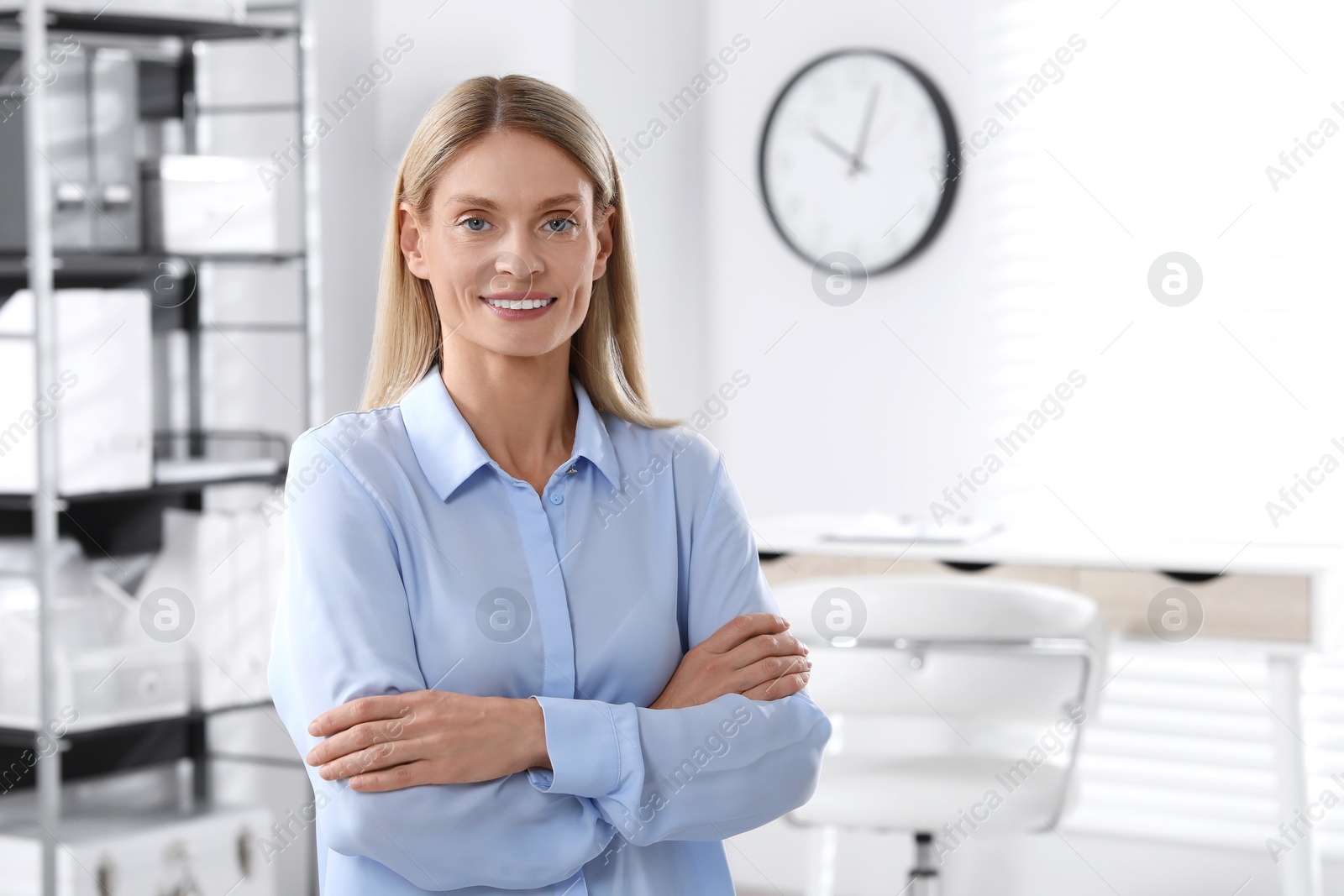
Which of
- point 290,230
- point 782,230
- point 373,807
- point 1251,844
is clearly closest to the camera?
point 373,807

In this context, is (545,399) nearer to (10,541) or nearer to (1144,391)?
(10,541)

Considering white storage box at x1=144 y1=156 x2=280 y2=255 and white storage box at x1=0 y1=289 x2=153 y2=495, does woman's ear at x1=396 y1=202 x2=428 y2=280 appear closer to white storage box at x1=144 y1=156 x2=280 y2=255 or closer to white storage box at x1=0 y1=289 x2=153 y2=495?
white storage box at x1=0 y1=289 x2=153 y2=495

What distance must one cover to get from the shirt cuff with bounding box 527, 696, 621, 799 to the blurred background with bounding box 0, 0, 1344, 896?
69.2 inches

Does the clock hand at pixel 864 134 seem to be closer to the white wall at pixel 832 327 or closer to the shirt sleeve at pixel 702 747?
the white wall at pixel 832 327

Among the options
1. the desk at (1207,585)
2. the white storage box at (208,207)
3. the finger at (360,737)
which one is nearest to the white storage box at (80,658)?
the white storage box at (208,207)

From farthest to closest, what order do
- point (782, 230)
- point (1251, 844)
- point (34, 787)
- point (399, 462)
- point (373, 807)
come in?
point (782, 230)
point (1251, 844)
point (34, 787)
point (399, 462)
point (373, 807)

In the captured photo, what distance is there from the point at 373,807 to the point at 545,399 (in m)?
0.40

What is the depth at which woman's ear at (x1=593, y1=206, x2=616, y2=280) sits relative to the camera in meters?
1.28

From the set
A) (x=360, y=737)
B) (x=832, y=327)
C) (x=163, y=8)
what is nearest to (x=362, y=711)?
(x=360, y=737)

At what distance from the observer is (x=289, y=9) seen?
10.2 ft

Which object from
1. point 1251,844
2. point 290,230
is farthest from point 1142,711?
point 290,230

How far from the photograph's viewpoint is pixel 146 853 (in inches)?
109

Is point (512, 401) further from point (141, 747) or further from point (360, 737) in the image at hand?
point (141, 747)

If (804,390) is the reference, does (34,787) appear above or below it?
below
